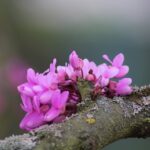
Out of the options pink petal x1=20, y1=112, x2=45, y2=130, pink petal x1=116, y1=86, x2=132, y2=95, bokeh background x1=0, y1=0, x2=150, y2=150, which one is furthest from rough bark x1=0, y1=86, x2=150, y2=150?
bokeh background x1=0, y1=0, x2=150, y2=150

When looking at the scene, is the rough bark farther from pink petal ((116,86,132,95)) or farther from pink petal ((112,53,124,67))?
pink petal ((112,53,124,67))

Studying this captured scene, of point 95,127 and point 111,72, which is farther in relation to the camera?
point 111,72

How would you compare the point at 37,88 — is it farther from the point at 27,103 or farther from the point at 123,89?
the point at 123,89

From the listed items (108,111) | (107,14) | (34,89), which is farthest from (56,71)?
(107,14)

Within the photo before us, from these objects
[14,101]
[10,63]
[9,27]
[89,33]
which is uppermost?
[89,33]

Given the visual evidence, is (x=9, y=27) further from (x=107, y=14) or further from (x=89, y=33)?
(x=107, y=14)

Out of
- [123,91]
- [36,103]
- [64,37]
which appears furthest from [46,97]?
[64,37]
